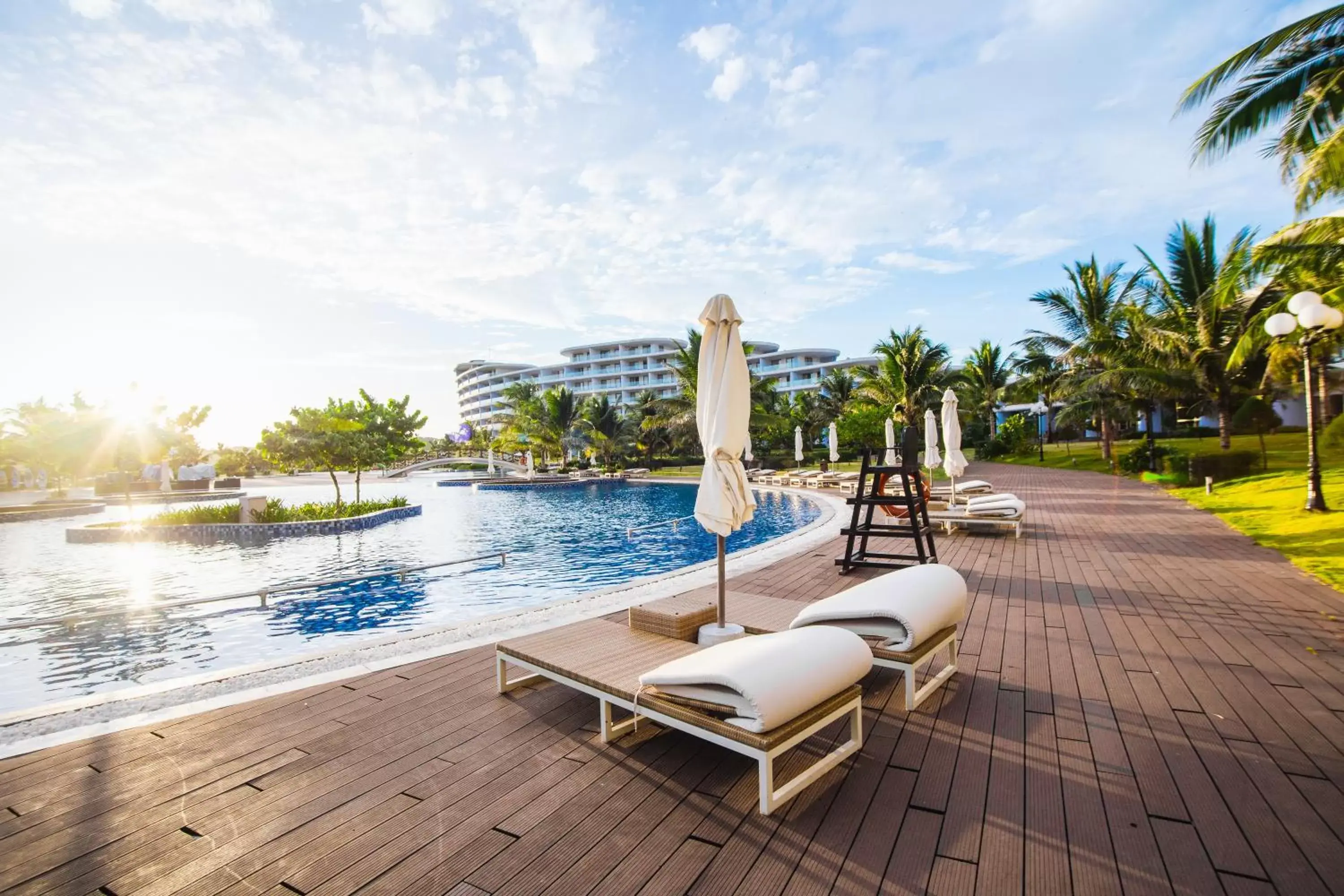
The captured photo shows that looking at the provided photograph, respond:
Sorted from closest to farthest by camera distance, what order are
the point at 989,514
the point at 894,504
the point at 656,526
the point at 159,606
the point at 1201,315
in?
the point at 159,606, the point at 894,504, the point at 989,514, the point at 656,526, the point at 1201,315

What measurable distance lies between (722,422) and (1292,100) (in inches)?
410

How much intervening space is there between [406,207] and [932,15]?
30.2 feet

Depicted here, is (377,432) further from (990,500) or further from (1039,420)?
(1039,420)

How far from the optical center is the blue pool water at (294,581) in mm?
6102

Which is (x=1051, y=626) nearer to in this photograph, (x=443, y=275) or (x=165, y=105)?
(x=165, y=105)

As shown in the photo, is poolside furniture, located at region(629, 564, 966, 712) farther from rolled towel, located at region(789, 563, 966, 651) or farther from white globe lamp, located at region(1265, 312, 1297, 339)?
white globe lamp, located at region(1265, 312, 1297, 339)

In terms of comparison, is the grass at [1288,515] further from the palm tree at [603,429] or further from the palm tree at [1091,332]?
the palm tree at [603,429]

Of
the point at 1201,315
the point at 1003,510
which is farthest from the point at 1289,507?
the point at 1201,315

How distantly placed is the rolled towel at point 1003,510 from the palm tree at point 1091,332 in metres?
15.7

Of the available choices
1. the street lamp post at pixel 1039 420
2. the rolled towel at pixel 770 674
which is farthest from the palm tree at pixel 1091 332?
the rolled towel at pixel 770 674

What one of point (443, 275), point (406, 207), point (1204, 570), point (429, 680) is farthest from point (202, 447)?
point (1204, 570)

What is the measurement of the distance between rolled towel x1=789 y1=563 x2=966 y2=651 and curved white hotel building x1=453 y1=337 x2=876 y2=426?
55801 mm

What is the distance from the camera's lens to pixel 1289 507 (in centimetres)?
923

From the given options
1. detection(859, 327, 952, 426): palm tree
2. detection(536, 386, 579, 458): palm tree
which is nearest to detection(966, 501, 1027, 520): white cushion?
detection(859, 327, 952, 426): palm tree
